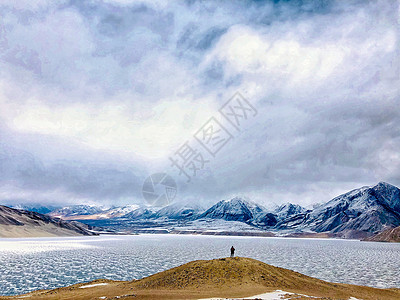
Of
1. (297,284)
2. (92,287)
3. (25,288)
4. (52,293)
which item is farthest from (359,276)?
(25,288)

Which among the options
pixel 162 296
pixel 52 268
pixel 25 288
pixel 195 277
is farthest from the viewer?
pixel 52 268

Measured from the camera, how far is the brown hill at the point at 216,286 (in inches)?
A: 1575

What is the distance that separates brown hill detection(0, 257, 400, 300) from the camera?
4000cm

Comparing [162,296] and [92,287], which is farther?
[92,287]

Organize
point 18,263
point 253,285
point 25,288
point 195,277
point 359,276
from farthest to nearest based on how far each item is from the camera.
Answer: point 18,263 → point 359,276 → point 25,288 → point 195,277 → point 253,285

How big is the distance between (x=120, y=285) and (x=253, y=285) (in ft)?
67.5

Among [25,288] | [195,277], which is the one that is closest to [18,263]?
[25,288]

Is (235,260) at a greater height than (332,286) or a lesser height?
greater

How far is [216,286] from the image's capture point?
42219 mm

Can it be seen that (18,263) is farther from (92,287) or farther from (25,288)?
(92,287)

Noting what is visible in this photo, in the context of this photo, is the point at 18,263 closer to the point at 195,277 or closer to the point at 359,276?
Result: the point at 195,277

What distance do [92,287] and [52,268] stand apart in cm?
3291

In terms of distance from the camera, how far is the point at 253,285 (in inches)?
1683

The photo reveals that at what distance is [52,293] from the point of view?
1704 inches
